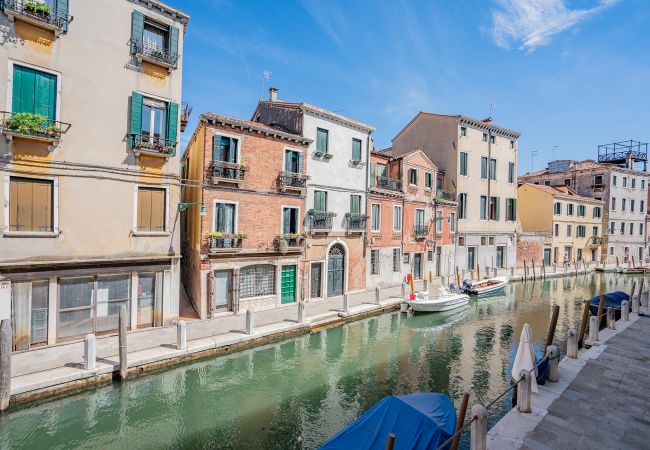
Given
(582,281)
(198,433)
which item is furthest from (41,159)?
(582,281)

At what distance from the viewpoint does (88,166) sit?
13.6 metres

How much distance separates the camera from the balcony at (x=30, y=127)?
38.8 feet

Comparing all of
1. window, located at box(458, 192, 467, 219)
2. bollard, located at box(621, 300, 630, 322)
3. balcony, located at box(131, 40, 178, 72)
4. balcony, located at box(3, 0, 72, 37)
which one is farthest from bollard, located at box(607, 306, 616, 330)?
balcony, located at box(3, 0, 72, 37)

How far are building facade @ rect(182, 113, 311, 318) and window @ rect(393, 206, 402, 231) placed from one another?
9.31 metres

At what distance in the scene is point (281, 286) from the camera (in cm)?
2041

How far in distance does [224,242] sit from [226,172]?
3.50 metres

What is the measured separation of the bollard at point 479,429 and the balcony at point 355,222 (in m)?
17.4

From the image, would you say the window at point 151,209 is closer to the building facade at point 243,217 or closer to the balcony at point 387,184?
the building facade at point 243,217

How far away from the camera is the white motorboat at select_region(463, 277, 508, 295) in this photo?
2839 centimetres

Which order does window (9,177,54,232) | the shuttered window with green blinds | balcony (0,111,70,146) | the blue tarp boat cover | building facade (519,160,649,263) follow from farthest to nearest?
1. building facade (519,160,649,263)
2. window (9,177,54,232)
3. the shuttered window with green blinds
4. balcony (0,111,70,146)
5. the blue tarp boat cover

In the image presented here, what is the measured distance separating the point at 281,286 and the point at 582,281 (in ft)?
114

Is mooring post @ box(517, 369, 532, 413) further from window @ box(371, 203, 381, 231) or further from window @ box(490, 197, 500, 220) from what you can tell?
window @ box(490, 197, 500, 220)

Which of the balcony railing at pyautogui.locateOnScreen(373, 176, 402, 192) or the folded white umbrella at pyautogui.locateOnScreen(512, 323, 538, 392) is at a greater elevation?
the balcony railing at pyautogui.locateOnScreen(373, 176, 402, 192)

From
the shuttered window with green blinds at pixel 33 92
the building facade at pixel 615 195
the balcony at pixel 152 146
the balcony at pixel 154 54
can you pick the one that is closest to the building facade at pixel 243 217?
the balcony at pixel 152 146
